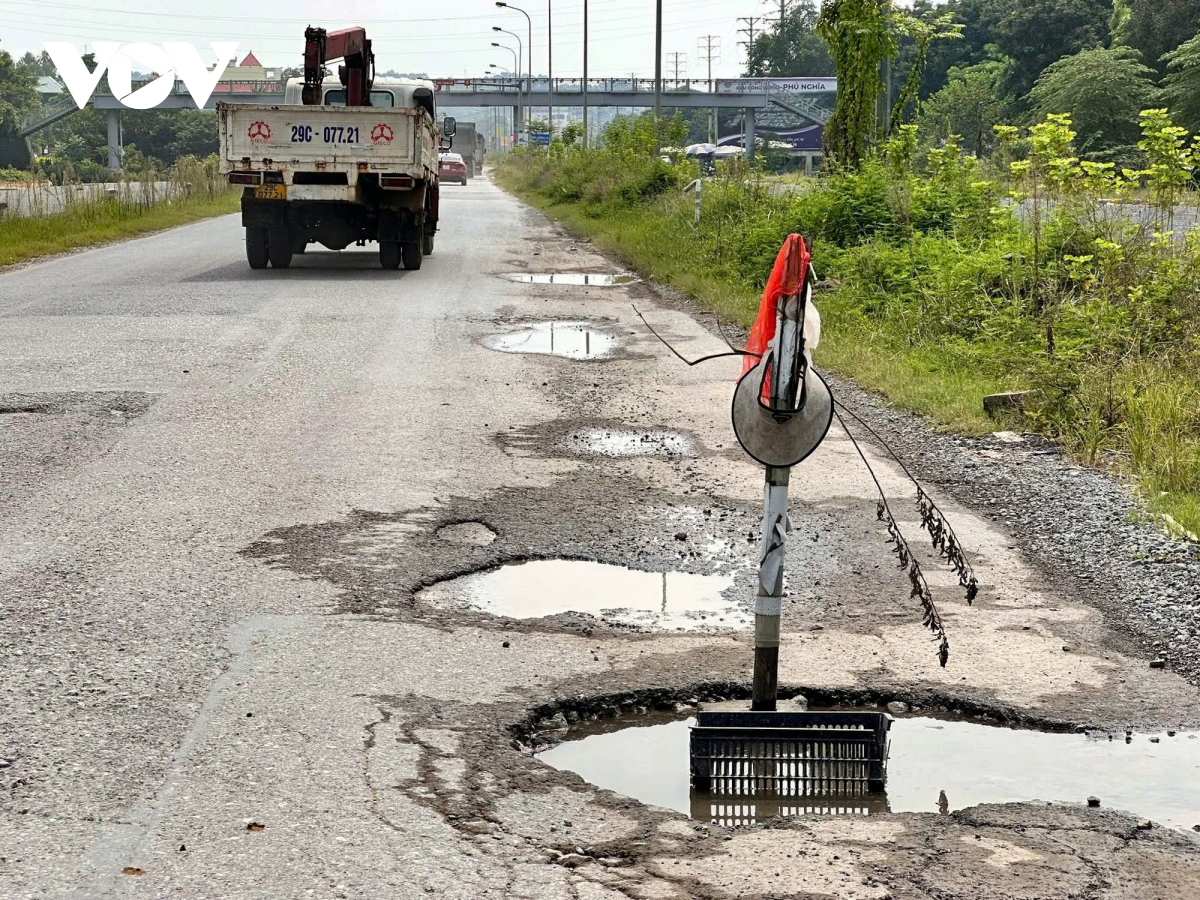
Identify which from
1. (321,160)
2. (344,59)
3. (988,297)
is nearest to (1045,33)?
(344,59)

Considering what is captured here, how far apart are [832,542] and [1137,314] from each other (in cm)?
547

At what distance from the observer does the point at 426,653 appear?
16.5ft

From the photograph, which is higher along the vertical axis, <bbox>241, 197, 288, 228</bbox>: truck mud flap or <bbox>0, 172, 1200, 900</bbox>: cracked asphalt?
<bbox>241, 197, 288, 228</bbox>: truck mud flap

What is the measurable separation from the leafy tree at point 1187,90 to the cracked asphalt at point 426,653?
3969 centimetres

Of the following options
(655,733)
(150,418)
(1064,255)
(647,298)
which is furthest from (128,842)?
(647,298)

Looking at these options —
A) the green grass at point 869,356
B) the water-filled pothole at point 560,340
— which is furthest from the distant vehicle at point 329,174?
the water-filled pothole at point 560,340

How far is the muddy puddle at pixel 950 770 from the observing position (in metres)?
4.01

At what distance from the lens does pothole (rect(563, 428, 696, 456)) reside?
27.6ft

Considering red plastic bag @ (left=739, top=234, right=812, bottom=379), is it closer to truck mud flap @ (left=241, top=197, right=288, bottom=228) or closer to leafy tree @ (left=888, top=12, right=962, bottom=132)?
truck mud flap @ (left=241, top=197, right=288, bottom=228)

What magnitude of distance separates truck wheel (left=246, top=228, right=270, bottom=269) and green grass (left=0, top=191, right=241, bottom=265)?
3960 millimetres

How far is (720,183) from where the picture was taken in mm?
24000

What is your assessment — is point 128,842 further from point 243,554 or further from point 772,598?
point 243,554

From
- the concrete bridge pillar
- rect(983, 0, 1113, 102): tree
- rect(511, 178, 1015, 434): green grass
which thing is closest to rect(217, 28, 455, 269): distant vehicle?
rect(511, 178, 1015, 434): green grass

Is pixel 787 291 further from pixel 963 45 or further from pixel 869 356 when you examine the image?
pixel 963 45
